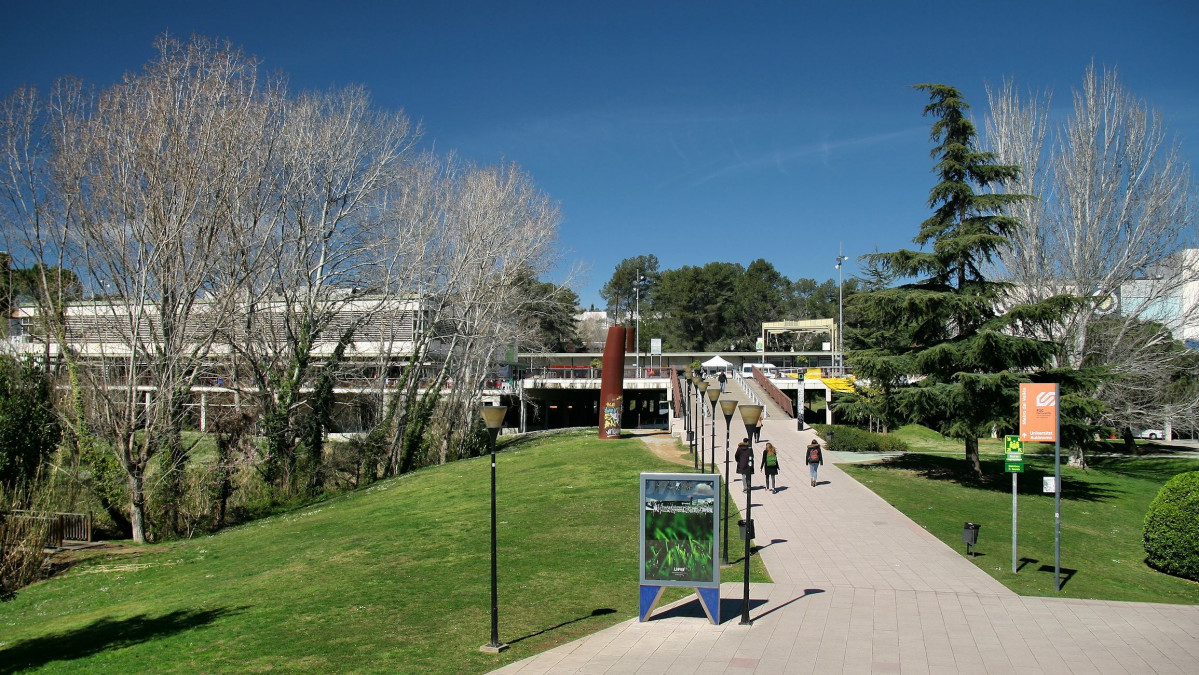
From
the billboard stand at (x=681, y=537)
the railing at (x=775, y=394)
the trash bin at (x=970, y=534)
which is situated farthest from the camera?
the railing at (x=775, y=394)

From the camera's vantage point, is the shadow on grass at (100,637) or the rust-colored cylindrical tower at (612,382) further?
the rust-colored cylindrical tower at (612,382)

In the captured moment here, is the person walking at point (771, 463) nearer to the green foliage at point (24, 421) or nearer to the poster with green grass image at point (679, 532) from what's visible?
the poster with green grass image at point (679, 532)

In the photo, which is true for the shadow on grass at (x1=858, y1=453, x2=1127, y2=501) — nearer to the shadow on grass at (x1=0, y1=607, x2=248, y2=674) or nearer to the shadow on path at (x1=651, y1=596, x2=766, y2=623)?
the shadow on path at (x1=651, y1=596, x2=766, y2=623)

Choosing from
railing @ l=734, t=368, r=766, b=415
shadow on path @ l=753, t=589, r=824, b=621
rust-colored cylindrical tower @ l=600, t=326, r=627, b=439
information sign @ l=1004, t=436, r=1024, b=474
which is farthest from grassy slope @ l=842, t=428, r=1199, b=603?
railing @ l=734, t=368, r=766, b=415

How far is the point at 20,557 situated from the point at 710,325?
81.4m

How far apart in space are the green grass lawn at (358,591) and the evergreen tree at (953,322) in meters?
9.25

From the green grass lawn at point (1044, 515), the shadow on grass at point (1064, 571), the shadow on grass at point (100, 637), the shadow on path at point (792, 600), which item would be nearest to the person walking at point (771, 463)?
the green grass lawn at point (1044, 515)

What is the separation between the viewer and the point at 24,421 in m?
22.6

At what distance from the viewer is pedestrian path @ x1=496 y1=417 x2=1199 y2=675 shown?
9.29 m

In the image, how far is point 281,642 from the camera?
10.6 metres

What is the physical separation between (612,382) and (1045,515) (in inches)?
703

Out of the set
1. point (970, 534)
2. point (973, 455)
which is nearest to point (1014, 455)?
point (970, 534)

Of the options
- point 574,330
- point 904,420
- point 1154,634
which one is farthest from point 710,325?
point 1154,634

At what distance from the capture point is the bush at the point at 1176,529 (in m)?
14.2
